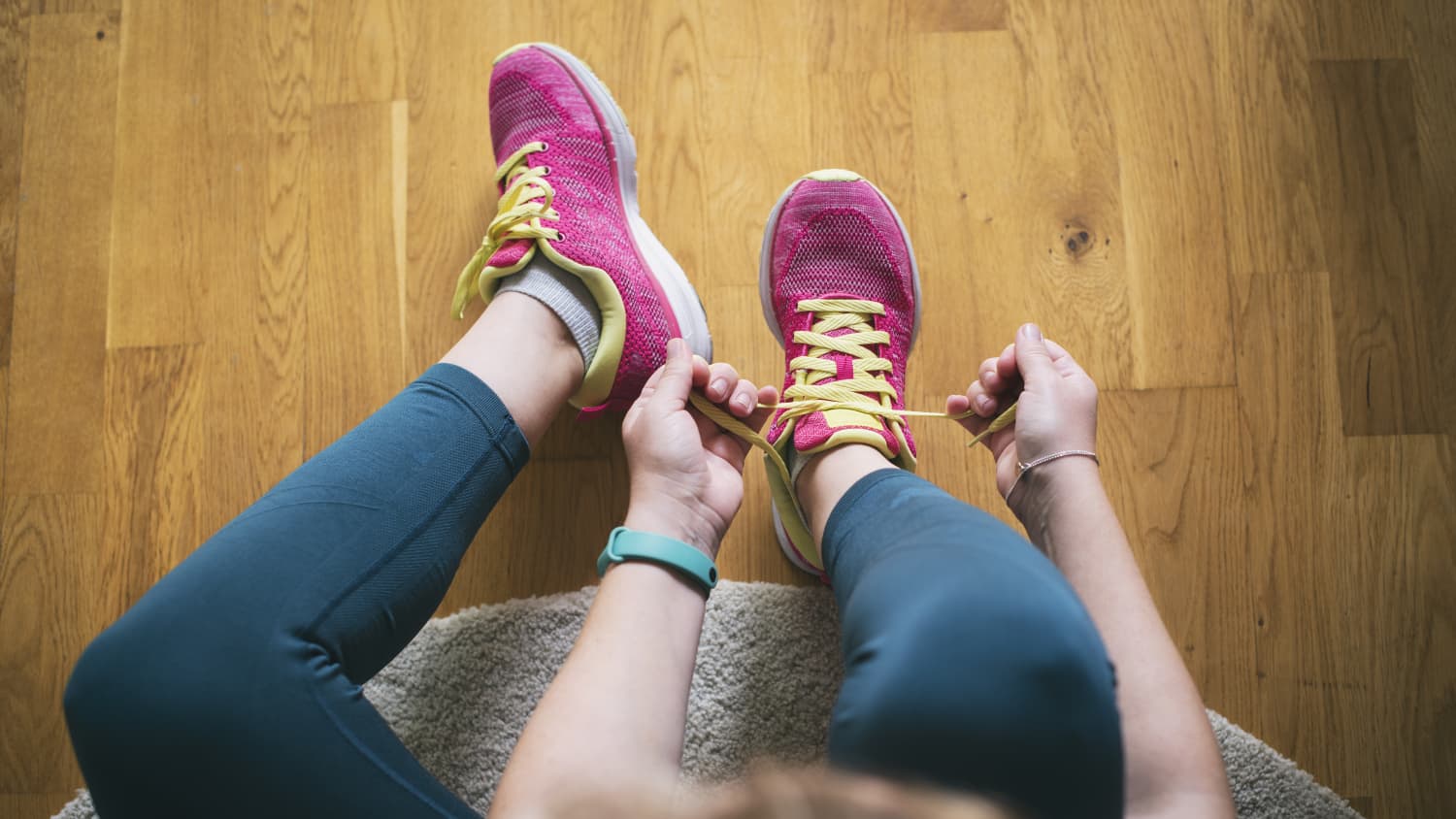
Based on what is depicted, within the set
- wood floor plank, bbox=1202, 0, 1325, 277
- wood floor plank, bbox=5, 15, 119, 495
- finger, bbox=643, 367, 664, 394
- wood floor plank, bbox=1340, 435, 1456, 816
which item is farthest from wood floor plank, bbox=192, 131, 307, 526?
wood floor plank, bbox=1340, 435, 1456, 816

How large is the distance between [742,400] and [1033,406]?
0.25 meters

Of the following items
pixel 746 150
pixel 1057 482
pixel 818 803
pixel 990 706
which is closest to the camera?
pixel 818 803

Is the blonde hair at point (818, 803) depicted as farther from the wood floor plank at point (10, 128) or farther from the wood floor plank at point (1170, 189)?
the wood floor plank at point (10, 128)

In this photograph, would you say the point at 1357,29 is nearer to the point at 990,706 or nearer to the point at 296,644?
the point at 990,706

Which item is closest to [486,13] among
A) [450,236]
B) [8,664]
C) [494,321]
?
[450,236]

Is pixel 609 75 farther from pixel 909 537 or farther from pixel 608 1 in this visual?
pixel 909 537

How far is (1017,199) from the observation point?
34.7 inches

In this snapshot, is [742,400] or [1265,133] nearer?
[742,400]

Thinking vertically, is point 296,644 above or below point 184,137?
below

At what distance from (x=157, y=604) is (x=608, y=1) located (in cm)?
72

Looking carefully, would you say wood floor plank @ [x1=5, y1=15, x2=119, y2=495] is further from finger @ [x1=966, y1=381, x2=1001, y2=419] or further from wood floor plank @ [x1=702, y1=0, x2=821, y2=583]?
finger @ [x1=966, y1=381, x2=1001, y2=419]

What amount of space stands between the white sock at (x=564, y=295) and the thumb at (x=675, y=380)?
8cm

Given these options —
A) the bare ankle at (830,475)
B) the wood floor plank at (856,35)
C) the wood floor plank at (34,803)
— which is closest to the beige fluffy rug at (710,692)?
the wood floor plank at (34,803)

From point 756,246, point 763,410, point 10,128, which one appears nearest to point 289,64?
point 10,128
